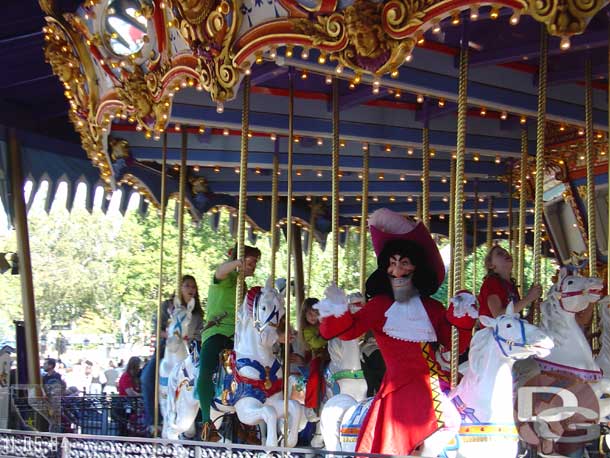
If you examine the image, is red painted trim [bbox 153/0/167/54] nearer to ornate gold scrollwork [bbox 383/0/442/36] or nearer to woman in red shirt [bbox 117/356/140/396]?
ornate gold scrollwork [bbox 383/0/442/36]

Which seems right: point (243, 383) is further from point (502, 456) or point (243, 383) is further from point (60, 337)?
point (60, 337)

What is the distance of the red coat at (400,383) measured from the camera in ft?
15.0

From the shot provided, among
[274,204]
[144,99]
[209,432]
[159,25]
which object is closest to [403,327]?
[209,432]

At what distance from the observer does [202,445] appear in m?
5.16

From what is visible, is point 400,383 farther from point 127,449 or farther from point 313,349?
point 313,349

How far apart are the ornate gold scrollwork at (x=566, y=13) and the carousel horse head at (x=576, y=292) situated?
1467 millimetres

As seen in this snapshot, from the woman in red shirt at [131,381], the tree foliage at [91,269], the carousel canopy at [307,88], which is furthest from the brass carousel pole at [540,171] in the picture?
the tree foliage at [91,269]

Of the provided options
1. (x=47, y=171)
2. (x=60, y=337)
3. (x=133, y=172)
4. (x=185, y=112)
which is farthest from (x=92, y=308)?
(x=185, y=112)

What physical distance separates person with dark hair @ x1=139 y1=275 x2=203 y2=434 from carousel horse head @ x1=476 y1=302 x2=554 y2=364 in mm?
4009

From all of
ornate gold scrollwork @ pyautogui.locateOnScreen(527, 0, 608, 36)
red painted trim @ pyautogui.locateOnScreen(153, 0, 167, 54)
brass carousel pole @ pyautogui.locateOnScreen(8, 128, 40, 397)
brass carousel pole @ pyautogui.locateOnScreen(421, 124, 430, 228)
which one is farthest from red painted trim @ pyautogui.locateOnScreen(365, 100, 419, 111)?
brass carousel pole @ pyautogui.locateOnScreen(8, 128, 40, 397)

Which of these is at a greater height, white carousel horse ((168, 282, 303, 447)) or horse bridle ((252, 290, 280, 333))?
horse bridle ((252, 290, 280, 333))

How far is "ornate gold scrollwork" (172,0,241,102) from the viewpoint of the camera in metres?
5.77

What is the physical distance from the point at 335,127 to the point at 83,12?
230 centimetres

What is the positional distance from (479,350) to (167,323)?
521 cm
